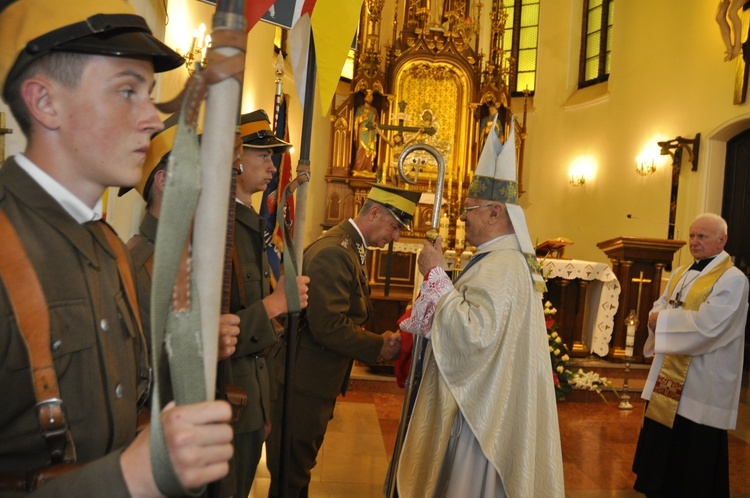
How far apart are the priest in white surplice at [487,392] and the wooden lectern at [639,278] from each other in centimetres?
482

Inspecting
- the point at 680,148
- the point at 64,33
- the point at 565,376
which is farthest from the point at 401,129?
the point at 680,148

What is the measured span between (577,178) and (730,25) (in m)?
4.30

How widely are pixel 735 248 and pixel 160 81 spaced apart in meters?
7.27

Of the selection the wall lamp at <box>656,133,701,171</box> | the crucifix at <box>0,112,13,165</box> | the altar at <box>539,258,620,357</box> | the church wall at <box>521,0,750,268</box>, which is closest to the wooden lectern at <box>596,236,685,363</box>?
the altar at <box>539,258,620,357</box>

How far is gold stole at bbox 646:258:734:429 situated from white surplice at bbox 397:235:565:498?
1.70 m

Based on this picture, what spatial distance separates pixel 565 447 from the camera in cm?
503

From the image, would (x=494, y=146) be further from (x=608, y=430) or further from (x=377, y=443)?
(x=608, y=430)

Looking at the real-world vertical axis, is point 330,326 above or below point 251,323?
below

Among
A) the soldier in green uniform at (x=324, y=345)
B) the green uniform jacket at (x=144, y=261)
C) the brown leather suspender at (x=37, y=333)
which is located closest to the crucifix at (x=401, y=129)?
the soldier in green uniform at (x=324, y=345)

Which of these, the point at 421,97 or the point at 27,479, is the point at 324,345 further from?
the point at 421,97

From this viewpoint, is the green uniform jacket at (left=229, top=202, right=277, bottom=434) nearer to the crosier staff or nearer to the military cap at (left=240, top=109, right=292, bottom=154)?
the military cap at (left=240, top=109, right=292, bottom=154)

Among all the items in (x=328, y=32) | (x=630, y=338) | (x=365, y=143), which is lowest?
(x=630, y=338)

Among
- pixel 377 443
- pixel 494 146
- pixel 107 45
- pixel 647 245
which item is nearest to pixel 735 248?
pixel 647 245

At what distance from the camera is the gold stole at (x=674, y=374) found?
4102mm
